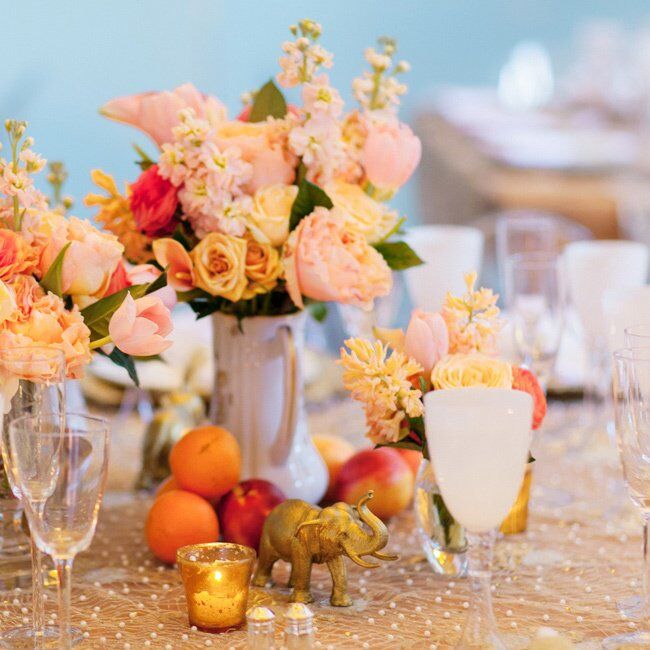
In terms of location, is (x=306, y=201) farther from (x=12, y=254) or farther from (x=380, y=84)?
(x=12, y=254)

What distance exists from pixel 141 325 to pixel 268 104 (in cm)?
43

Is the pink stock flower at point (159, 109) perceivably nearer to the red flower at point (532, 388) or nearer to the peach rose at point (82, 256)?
the peach rose at point (82, 256)

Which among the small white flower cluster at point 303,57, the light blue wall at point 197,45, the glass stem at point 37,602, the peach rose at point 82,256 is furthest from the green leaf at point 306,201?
the light blue wall at point 197,45

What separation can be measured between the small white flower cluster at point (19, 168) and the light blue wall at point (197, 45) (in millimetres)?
2918

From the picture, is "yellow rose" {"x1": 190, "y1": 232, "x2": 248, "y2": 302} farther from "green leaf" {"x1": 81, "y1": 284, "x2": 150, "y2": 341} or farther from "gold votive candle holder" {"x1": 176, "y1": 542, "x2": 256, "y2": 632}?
"gold votive candle holder" {"x1": 176, "y1": 542, "x2": 256, "y2": 632}

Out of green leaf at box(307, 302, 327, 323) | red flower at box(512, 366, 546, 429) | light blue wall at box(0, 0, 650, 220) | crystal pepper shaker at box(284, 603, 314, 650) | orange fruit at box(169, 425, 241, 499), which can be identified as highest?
light blue wall at box(0, 0, 650, 220)

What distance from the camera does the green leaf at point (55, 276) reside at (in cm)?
102

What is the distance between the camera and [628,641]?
37.8 inches

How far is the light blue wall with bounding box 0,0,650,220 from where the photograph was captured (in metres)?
4.23

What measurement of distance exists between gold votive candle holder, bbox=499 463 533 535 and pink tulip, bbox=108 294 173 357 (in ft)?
1.68

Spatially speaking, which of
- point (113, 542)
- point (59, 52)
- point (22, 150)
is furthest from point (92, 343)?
point (59, 52)

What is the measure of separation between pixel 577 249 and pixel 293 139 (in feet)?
1.85

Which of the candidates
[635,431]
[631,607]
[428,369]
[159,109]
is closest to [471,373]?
[428,369]

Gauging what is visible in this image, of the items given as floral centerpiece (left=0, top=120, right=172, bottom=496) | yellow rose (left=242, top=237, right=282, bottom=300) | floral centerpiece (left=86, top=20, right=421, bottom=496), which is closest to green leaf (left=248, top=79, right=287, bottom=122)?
floral centerpiece (left=86, top=20, right=421, bottom=496)
